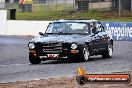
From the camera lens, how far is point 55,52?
55.0 feet

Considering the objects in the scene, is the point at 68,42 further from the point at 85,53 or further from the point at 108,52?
the point at 108,52

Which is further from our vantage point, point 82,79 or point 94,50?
point 94,50

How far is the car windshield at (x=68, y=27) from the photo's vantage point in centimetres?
1794

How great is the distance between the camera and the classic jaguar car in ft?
55.0

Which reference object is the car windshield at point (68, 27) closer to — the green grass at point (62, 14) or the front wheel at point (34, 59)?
the front wheel at point (34, 59)

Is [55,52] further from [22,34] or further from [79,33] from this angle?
[22,34]

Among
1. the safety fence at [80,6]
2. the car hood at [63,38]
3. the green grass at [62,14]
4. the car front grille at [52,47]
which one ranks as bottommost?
the green grass at [62,14]

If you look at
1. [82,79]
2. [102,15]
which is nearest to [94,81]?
[82,79]

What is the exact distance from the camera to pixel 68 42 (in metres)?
16.7

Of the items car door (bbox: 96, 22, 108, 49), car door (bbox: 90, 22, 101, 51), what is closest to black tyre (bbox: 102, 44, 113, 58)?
car door (bbox: 96, 22, 108, 49)

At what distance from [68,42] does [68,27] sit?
1.42 m

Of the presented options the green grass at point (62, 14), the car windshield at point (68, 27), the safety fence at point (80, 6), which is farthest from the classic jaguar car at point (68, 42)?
the safety fence at point (80, 6)

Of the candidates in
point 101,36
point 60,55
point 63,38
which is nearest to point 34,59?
point 60,55

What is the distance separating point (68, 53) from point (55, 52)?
1.34ft
